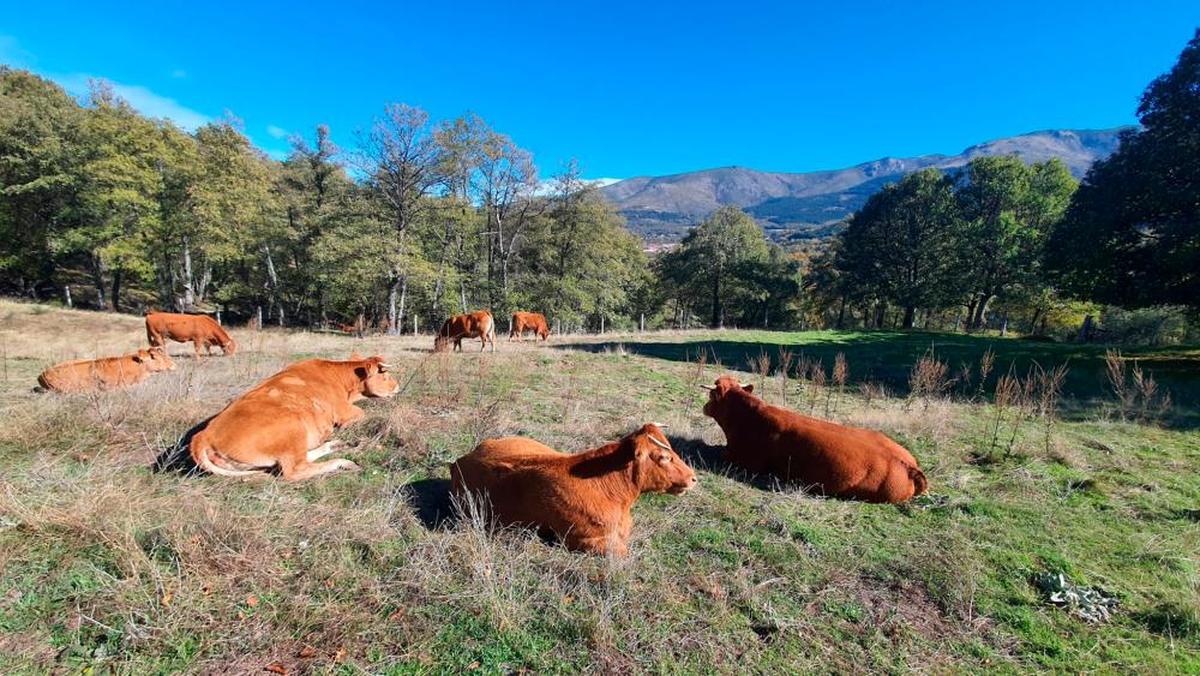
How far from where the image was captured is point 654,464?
4340mm

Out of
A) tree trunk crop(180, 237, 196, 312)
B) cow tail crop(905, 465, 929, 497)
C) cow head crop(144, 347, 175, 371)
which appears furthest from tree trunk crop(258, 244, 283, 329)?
cow tail crop(905, 465, 929, 497)

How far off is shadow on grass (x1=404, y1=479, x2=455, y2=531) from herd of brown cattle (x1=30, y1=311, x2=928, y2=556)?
27 centimetres

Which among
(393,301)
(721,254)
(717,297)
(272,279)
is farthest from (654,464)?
(717,297)

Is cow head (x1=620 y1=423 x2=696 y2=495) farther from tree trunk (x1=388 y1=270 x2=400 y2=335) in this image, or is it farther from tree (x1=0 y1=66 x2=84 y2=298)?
tree (x1=0 y1=66 x2=84 y2=298)

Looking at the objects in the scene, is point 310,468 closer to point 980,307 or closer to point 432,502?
point 432,502

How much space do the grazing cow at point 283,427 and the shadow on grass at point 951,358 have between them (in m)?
8.64

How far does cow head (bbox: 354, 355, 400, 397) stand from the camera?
7.22 metres

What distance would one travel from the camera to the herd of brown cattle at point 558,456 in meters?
4.22

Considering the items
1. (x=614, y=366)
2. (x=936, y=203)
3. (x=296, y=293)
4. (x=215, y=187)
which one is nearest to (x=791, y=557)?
(x=614, y=366)

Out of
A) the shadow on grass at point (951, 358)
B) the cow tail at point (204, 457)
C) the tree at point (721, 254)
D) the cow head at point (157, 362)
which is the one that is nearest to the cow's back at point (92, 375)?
the cow head at point (157, 362)

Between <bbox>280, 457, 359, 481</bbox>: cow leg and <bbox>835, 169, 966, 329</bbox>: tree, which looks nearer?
<bbox>280, 457, 359, 481</bbox>: cow leg

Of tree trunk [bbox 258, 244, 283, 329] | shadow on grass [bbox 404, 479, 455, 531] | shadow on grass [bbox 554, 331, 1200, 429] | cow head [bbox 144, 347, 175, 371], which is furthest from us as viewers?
tree trunk [bbox 258, 244, 283, 329]

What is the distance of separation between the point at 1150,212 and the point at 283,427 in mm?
27620

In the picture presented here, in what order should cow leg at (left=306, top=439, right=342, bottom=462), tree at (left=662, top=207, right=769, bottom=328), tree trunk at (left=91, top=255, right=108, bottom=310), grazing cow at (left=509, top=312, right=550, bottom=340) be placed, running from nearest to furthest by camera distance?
1. cow leg at (left=306, top=439, right=342, bottom=462)
2. grazing cow at (left=509, top=312, right=550, bottom=340)
3. tree trunk at (left=91, top=255, right=108, bottom=310)
4. tree at (left=662, top=207, right=769, bottom=328)
